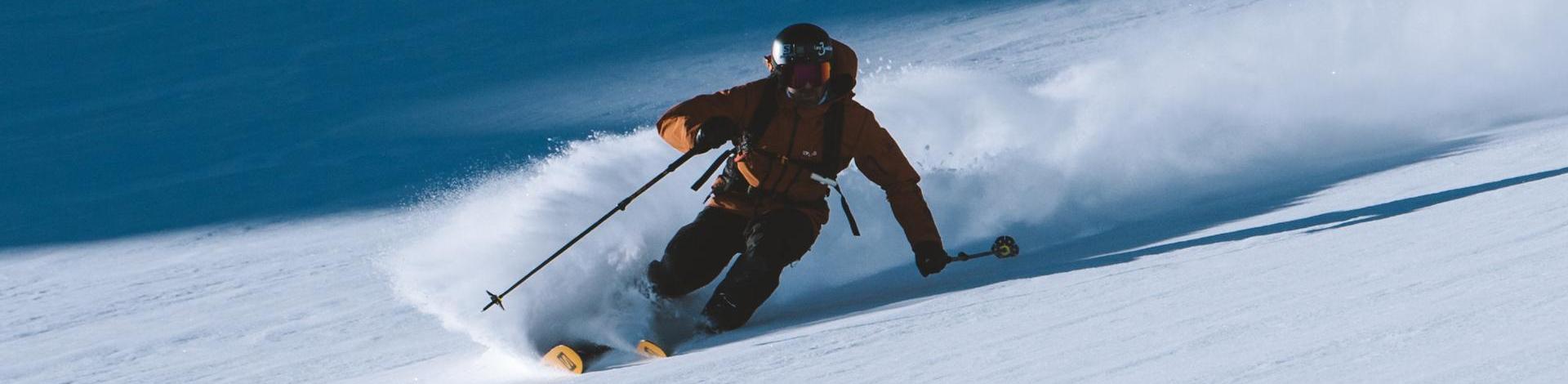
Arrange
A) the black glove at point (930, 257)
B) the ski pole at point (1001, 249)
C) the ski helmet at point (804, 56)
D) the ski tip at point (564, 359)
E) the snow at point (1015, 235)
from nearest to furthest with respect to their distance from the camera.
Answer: the snow at point (1015, 235) → the ski tip at point (564, 359) → the ski helmet at point (804, 56) → the black glove at point (930, 257) → the ski pole at point (1001, 249)

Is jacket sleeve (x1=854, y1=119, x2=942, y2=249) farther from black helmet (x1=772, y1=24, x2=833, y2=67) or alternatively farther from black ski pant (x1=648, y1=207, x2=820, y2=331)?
black helmet (x1=772, y1=24, x2=833, y2=67)

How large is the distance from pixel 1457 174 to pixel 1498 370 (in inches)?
134

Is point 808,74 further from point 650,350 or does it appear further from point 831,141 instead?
point 650,350

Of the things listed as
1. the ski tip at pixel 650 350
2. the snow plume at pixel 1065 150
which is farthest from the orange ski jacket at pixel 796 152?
the ski tip at pixel 650 350

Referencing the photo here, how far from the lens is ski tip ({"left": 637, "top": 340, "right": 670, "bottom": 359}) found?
15.7 ft

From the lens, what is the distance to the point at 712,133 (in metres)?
5.03

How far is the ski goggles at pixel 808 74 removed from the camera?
16.3 ft

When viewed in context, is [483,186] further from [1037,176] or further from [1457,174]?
[1457,174]

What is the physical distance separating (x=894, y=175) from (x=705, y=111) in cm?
68

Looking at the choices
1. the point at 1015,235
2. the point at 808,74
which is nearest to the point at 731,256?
the point at 808,74

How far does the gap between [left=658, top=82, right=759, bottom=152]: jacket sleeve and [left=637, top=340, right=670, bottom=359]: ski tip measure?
27.3 inches

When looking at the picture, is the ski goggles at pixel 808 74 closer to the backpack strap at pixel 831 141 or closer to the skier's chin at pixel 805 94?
the skier's chin at pixel 805 94

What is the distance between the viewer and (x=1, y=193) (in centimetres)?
1080

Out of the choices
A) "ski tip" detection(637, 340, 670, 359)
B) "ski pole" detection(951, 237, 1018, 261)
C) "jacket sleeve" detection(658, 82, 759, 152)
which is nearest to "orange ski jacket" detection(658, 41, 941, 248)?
"jacket sleeve" detection(658, 82, 759, 152)
